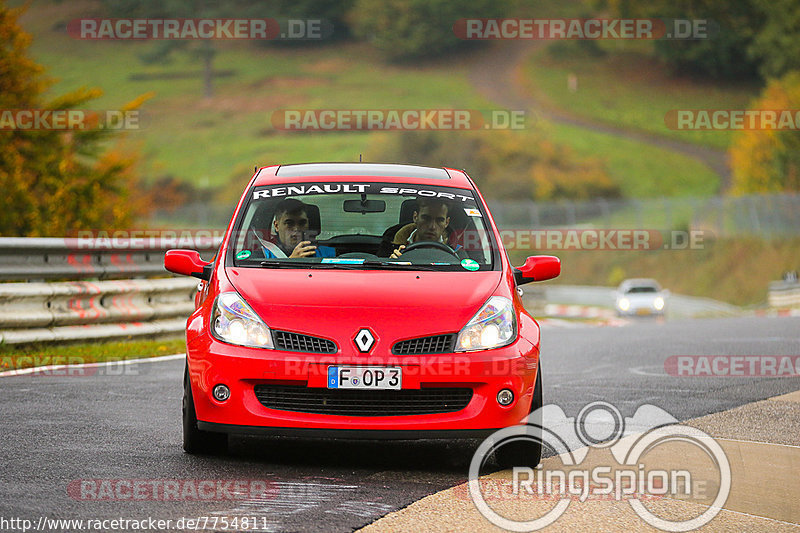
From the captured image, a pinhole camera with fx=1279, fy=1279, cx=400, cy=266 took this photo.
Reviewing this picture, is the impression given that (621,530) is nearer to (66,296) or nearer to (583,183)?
(66,296)

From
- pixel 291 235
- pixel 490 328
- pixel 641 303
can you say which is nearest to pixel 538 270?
pixel 490 328

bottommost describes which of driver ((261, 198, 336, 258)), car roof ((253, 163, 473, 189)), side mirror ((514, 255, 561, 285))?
side mirror ((514, 255, 561, 285))

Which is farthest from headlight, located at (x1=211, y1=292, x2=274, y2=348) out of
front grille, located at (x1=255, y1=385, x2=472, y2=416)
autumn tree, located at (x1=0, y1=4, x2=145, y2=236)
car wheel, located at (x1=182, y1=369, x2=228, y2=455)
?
autumn tree, located at (x1=0, y1=4, x2=145, y2=236)

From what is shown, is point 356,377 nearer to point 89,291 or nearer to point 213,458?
point 213,458

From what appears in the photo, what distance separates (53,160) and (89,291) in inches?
460

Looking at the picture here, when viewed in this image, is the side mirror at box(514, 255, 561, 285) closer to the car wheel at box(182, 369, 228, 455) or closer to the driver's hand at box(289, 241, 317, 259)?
the driver's hand at box(289, 241, 317, 259)

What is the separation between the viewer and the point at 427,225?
26.3 feet

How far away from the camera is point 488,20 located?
5148 inches

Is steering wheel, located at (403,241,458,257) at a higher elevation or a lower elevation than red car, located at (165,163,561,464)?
higher

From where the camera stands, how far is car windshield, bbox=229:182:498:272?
7.55 meters

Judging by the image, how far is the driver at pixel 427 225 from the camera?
802cm

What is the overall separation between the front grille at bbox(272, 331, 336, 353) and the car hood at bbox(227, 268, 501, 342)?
0.12 feet

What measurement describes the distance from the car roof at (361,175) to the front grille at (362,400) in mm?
1981

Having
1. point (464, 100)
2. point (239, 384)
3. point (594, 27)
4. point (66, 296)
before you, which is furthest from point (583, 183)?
point (239, 384)
